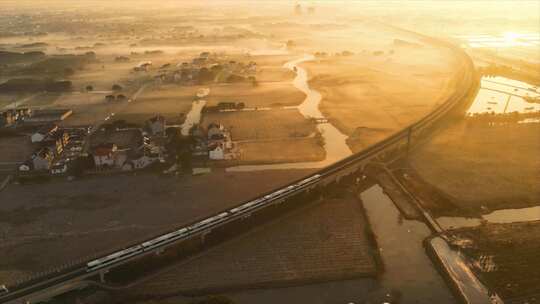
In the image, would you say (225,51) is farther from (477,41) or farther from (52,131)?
(477,41)

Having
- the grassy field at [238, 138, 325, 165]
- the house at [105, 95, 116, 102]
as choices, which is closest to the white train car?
the grassy field at [238, 138, 325, 165]

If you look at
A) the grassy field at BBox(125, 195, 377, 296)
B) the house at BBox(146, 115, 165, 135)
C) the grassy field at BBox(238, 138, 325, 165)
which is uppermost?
the house at BBox(146, 115, 165, 135)

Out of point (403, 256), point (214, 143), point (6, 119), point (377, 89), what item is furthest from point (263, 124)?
point (6, 119)

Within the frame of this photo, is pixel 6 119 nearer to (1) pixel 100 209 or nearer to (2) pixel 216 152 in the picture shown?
(1) pixel 100 209

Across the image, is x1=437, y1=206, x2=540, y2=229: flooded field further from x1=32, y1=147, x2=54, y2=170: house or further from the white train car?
x1=32, y1=147, x2=54, y2=170: house

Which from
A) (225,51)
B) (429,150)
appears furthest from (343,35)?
(429,150)

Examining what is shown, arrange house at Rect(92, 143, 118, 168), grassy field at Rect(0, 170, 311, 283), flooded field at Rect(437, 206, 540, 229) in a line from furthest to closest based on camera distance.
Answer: house at Rect(92, 143, 118, 168) < flooded field at Rect(437, 206, 540, 229) < grassy field at Rect(0, 170, 311, 283)
